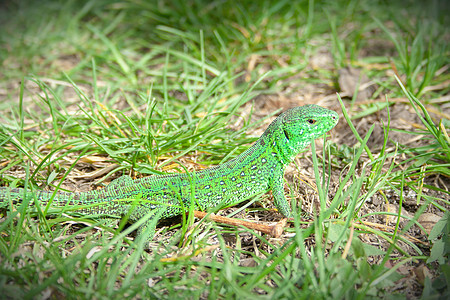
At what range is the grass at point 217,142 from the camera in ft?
8.99

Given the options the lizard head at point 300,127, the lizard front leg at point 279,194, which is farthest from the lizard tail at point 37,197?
the lizard head at point 300,127

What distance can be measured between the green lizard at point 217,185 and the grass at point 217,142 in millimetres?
163

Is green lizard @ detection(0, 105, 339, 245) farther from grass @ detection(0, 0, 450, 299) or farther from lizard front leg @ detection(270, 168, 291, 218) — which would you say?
grass @ detection(0, 0, 450, 299)

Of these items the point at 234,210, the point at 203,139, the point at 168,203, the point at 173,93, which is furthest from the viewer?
the point at 173,93

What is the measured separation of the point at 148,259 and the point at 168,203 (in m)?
0.55

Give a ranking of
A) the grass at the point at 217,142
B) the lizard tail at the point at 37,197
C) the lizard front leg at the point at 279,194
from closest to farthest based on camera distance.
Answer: the grass at the point at 217,142, the lizard tail at the point at 37,197, the lizard front leg at the point at 279,194

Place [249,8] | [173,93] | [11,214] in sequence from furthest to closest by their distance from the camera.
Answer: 1. [249,8]
2. [173,93]
3. [11,214]

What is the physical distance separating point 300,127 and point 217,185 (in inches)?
38.5

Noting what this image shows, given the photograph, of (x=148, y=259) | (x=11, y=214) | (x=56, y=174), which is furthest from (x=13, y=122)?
(x=148, y=259)

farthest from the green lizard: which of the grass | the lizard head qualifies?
the grass

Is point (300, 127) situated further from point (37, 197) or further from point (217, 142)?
point (37, 197)

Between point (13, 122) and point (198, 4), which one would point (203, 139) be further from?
point (198, 4)

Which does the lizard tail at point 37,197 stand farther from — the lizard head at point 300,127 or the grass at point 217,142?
the lizard head at point 300,127

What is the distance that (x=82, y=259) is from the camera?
265cm
